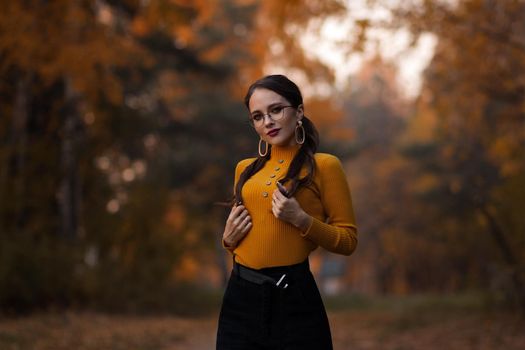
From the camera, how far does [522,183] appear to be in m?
10.3

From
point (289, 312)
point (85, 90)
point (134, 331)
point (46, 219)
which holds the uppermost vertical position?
point (85, 90)

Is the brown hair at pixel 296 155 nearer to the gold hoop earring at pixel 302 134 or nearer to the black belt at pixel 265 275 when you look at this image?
the gold hoop earring at pixel 302 134

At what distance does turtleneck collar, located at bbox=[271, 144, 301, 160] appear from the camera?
10.9 ft

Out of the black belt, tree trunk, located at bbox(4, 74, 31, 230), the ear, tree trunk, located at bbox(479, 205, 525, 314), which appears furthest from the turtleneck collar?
tree trunk, located at bbox(4, 74, 31, 230)

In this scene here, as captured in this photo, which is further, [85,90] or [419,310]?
[419,310]

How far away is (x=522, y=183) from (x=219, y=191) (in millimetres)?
17831

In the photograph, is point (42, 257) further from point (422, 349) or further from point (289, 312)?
point (289, 312)

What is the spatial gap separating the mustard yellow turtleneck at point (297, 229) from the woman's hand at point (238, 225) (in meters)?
0.03

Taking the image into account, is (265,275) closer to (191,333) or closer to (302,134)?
(302,134)

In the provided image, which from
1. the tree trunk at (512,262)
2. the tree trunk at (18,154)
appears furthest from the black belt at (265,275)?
the tree trunk at (18,154)

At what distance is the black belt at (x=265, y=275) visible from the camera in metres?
3.05

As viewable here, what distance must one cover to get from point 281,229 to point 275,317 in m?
0.35

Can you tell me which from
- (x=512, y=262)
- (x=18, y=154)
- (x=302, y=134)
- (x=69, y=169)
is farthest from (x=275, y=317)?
(x=69, y=169)

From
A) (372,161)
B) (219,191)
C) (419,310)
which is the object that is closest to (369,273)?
(372,161)
